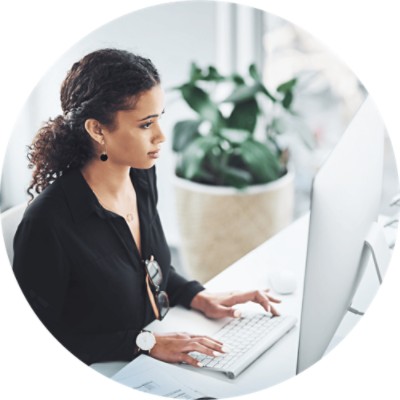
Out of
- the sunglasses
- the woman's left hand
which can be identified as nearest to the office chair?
the sunglasses

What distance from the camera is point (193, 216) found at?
1735 millimetres

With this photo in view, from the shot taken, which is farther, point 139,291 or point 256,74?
point 256,74

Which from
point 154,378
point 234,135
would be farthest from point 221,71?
point 154,378

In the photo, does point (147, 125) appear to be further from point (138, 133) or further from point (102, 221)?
point (102, 221)

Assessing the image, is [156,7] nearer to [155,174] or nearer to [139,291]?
[155,174]

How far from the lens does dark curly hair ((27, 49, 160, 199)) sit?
1.54 metres

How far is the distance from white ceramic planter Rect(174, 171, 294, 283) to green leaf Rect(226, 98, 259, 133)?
130mm

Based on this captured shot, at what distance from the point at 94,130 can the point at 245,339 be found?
0.49 m

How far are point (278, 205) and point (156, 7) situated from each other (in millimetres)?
470

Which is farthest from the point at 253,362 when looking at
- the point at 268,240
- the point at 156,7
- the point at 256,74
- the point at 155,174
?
the point at 156,7

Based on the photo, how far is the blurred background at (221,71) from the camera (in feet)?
5.29

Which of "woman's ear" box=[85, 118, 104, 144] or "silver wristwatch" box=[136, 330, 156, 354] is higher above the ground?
"woman's ear" box=[85, 118, 104, 144]

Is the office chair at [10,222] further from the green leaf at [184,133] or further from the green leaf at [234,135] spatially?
the green leaf at [234,135]

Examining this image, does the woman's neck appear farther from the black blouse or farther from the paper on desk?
the paper on desk
